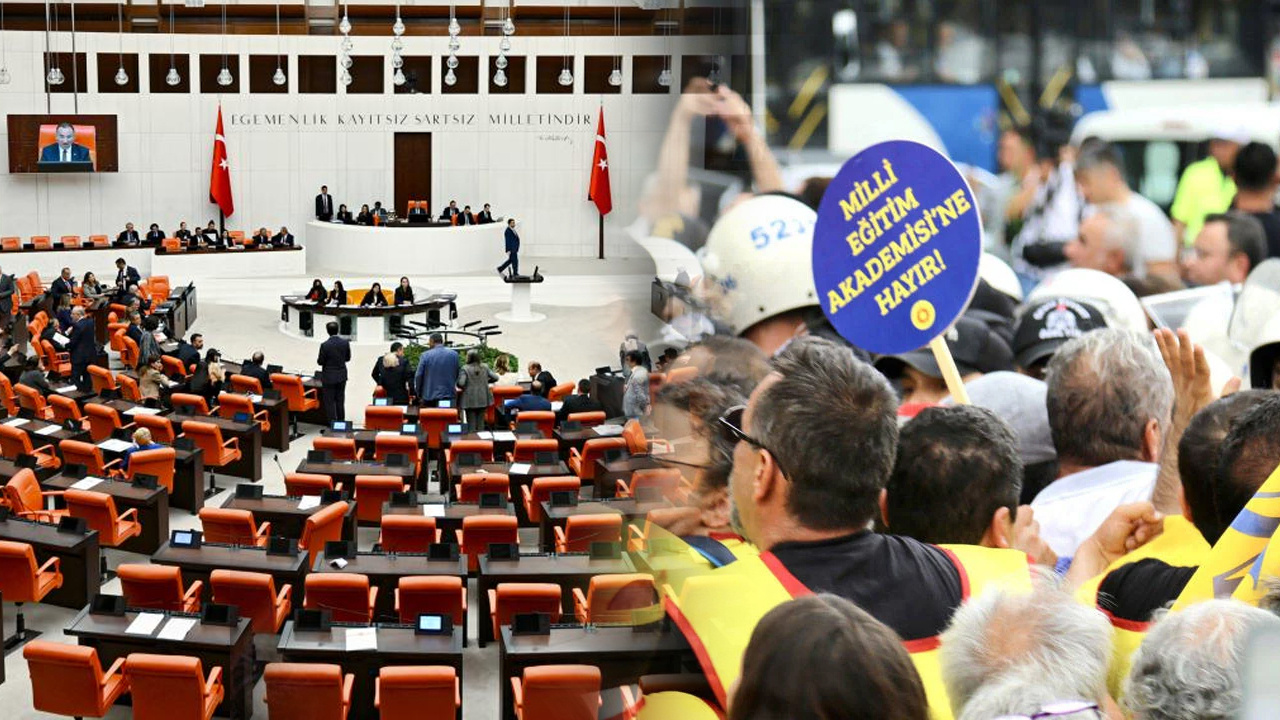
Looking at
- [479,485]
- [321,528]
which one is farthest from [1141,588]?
[479,485]

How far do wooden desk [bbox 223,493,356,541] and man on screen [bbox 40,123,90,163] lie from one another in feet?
50.2

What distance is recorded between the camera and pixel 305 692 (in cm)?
537

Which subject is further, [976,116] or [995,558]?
[976,116]

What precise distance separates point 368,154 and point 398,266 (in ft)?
10.1

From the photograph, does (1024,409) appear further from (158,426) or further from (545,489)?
(158,426)

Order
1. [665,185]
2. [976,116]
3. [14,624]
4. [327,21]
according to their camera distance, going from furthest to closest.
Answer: [327,21]
[14,624]
[976,116]
[665,185]

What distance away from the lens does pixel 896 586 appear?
1267 mm

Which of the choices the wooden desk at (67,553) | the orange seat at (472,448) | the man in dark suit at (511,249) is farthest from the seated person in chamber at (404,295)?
the wooden desk at (67,553)

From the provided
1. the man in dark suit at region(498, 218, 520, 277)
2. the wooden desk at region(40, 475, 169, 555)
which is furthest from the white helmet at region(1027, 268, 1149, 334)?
the man in dark suit at region(498, 218, 520, 277)

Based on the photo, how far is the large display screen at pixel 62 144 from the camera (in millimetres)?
20797

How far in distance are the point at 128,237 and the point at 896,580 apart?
2094 cm

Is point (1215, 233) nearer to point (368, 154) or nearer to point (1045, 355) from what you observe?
point (1045, 355)

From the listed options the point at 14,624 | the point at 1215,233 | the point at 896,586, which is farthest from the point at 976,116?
the point at 14,624

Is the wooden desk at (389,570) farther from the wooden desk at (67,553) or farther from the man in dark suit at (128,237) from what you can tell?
the man in dark suit at (128,237)
